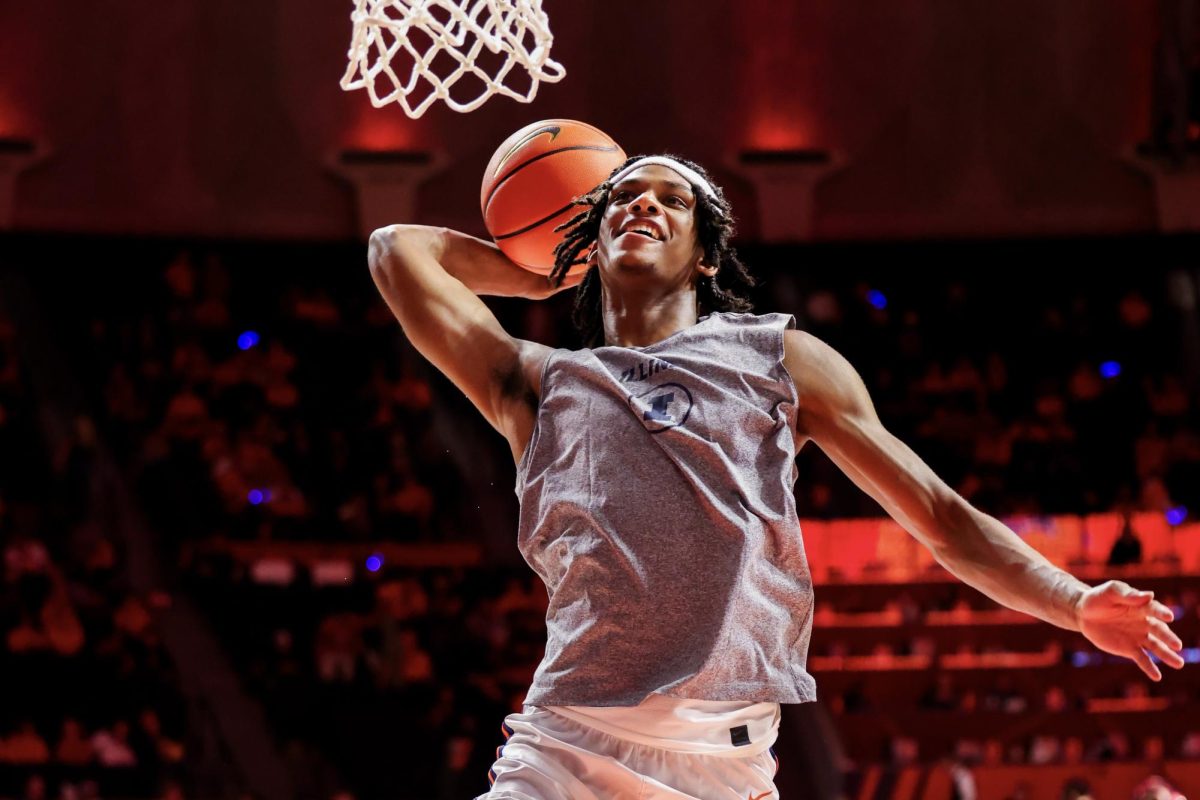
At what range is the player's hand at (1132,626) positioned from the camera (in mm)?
2205

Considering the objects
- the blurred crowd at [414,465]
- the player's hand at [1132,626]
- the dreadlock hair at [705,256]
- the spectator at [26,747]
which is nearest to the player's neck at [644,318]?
the dreadlock hair at [705,256]

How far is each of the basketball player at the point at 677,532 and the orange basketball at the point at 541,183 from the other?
37 centimetres

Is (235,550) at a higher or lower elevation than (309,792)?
higher

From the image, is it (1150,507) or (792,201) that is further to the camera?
(792,201)

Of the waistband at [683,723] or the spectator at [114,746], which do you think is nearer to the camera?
the waistband at [683,723]

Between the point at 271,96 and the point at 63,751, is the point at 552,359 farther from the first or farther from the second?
the point at 271,96

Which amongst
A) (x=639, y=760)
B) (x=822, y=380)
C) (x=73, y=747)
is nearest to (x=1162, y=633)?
(x=822, y=380)

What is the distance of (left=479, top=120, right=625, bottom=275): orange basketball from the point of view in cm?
315

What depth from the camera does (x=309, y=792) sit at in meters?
8.83

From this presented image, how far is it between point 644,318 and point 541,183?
54cm

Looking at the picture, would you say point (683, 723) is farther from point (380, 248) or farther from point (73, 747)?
point (73, 747)

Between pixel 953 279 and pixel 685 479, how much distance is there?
1017 cm

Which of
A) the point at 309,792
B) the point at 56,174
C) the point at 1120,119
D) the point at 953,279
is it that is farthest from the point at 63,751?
the point at 1120,119

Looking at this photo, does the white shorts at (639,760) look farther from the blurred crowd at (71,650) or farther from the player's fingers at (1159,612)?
the blurred crowd at (71,650)
